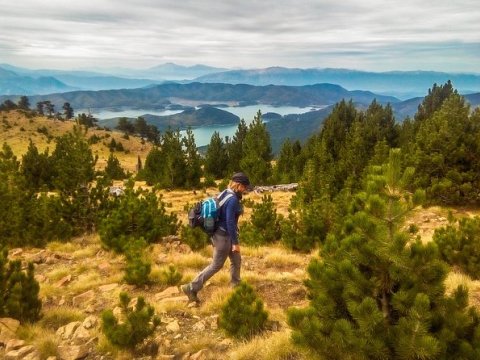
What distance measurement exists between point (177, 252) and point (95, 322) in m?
5.23

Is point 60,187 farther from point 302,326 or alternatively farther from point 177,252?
point 302,326

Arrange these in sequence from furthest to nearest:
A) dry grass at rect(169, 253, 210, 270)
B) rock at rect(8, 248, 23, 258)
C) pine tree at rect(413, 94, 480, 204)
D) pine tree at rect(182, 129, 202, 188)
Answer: pine tree at rect(182, 129, 202, 188) < pine tree at rect(413, 94, 480, 204) < rock at rect(8, 248, 23, 258) < dry grass at rect(169, 253, 210, 270)

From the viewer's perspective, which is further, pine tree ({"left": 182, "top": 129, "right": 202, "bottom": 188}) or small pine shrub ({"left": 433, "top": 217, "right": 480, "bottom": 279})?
pine tree ({"left": 182, "top": 129, "right": 202, "bottom": 188})

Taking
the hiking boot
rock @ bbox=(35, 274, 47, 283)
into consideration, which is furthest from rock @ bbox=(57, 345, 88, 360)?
rock @ bbox=(35, 274, 47, 283)

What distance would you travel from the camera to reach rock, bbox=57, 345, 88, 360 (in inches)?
217

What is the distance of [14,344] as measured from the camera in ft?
19.0

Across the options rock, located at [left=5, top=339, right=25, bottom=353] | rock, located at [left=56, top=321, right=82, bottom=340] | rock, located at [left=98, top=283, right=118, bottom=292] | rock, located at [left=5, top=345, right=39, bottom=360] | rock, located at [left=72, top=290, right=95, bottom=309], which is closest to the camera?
rock, located at [left=5, top=345, right=39, bottom=360]

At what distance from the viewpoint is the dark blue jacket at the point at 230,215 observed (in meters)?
7.05

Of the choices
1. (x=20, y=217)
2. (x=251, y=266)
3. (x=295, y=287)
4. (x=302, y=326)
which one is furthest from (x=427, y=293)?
(x=20, y=217)

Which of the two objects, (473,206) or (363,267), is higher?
(363,267)

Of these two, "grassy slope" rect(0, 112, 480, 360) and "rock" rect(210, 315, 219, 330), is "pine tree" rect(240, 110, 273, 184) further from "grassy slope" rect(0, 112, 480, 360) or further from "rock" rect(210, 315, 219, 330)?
"rock" rect(210, 315, 219, 330)

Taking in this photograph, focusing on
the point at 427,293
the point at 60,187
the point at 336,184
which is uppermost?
the point at 427,293

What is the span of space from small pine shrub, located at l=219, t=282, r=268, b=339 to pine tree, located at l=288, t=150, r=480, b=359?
1.74m

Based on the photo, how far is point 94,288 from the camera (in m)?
8.77
